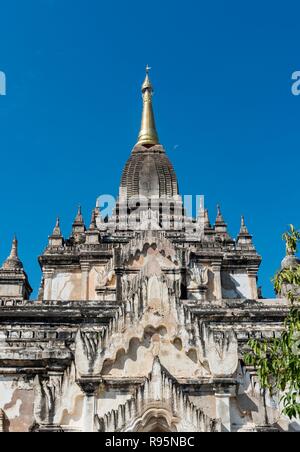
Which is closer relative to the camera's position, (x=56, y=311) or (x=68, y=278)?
(x=56, y=311)

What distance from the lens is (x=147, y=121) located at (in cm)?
6144

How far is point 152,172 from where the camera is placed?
52344 mm

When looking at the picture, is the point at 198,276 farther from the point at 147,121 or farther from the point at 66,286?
the point at 147,121

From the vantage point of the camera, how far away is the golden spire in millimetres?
59094

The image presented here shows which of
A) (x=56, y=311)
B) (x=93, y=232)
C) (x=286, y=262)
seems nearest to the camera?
(x=56, y=311)

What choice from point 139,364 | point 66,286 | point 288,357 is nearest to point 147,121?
point 66,286

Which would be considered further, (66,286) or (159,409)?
(66,286)

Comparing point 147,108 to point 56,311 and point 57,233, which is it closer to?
point 57,233

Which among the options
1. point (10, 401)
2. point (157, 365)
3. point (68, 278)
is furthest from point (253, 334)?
point (68, 278)

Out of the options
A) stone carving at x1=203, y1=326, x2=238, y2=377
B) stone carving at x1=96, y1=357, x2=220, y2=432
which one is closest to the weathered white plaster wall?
stone carving at x1=203, y1=326, x2=238, y2=377

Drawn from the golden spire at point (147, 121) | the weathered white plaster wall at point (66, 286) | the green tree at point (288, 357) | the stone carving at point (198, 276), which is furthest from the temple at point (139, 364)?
the golden spire at point (147, 121)
